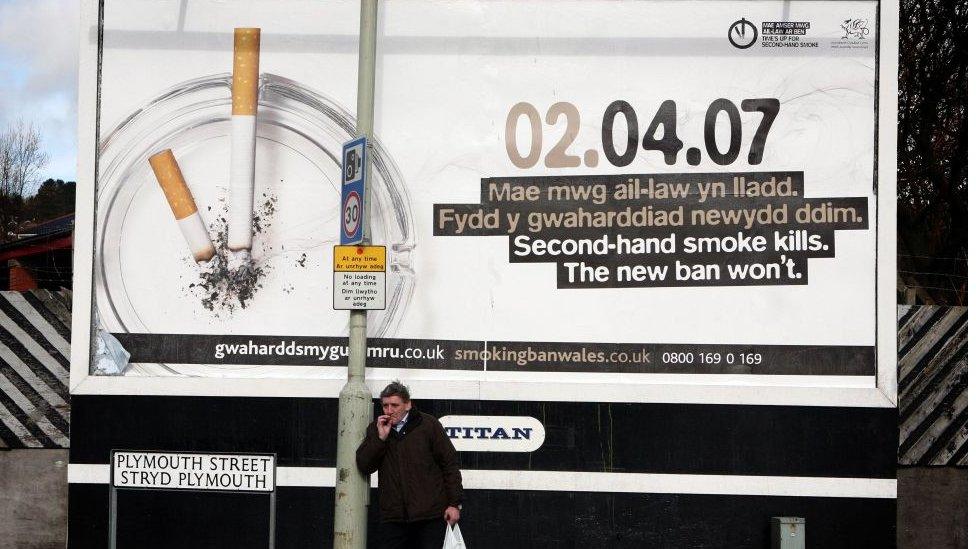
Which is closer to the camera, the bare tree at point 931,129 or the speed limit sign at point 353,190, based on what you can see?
the speed limit sign at point 353,190

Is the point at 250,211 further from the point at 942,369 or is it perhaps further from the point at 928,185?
the point at 928,185

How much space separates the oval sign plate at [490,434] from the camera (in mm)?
7848

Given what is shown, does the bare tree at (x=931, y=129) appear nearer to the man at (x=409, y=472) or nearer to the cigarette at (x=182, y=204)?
the man at (x=409, y=472)

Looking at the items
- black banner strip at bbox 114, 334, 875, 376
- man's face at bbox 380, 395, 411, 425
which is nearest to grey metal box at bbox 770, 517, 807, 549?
black banner strip at bbox 114, 334, 875, 376

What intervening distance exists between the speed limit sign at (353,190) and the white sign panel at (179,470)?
84.5 inches

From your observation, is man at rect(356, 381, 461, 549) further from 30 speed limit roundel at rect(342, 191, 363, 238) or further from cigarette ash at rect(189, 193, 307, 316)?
cigarette ash at rect(189, 193, 307, 316)

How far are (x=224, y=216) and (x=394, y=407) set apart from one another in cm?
244

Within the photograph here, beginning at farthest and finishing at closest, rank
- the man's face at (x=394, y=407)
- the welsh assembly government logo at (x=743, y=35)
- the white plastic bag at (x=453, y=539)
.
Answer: the welsh assembly government logo at (x=743, y=35), the man's face at (x=394, y=407), the white plastic bag at (x=453, y=539)

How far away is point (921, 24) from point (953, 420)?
514 inches

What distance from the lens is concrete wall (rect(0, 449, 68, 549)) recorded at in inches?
336

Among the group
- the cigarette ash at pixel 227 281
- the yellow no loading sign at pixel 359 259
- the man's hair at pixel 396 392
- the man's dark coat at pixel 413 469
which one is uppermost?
the yellow no loading sign at pixel 359 259

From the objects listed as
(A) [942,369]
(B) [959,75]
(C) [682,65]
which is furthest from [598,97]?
(B) [959,75]

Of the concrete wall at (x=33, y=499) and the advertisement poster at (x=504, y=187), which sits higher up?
the advertisement poster at (x=504, y=187)

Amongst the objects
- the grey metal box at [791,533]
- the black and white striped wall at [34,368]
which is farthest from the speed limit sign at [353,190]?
the grey metal box at [791,533]
